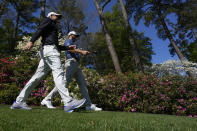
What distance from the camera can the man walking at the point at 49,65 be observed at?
3.09 metres

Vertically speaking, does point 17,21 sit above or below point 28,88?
above

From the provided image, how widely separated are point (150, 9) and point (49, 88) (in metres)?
11.8

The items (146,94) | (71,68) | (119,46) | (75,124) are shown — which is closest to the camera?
(75,124)

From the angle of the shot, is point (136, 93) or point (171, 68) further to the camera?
point (171, 68)

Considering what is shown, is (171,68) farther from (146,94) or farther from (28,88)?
(28,88)

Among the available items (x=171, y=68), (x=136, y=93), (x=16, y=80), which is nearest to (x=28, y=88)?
(x=136, y=93)

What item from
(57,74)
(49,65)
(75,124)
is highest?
(49,65)

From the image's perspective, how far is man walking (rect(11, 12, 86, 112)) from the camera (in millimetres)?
3088

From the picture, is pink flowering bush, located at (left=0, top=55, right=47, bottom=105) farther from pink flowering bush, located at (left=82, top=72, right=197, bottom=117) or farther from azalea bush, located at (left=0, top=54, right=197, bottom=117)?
pink flowering bush, located at (left=82, top=72, right=197, bottom=117)

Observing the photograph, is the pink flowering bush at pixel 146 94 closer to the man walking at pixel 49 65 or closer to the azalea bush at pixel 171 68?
the man walking at pixel 49 65

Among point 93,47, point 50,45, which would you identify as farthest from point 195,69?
point 93,47

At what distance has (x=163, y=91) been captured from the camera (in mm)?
5453

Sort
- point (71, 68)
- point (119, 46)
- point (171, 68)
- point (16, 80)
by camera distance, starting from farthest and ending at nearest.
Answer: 1. point (119, 46)
2. point (171, 68)
3. point (16, 80)
4. point (71, 68)

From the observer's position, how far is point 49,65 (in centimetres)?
323
